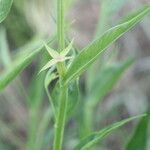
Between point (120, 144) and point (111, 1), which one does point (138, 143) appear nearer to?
point (111, 1)

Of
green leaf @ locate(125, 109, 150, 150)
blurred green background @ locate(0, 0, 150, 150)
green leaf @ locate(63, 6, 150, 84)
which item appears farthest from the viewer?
blurred green background @ locate(0, 0, 150, 150)

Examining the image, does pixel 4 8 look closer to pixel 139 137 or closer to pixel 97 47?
pixel 97 47

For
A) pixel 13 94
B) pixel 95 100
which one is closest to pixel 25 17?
pixel 13 94

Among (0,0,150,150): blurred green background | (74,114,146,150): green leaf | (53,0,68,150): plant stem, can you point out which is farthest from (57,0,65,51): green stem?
(0,0,150,150): blurred green background

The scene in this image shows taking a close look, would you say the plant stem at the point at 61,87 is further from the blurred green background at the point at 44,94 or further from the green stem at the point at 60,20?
the blurred green background at the point at 44,94

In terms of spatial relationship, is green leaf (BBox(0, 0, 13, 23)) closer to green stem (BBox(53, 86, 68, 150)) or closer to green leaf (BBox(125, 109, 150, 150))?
green stem (BBox(53, 86, 68, 150))


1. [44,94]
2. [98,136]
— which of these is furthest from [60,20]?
[44,94]

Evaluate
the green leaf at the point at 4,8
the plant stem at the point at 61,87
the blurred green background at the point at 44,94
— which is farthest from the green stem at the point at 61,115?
the blurred green background at the point at 44,94
